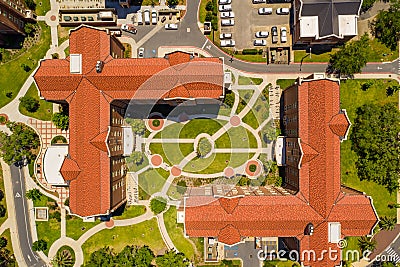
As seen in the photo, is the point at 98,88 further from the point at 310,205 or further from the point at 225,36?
the point at 310,205

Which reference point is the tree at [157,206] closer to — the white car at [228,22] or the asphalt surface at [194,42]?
the asphalt surface at [194,42]

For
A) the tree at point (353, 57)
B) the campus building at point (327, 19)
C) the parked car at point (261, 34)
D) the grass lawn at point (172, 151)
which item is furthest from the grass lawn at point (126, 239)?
the tree at point (353, 57)

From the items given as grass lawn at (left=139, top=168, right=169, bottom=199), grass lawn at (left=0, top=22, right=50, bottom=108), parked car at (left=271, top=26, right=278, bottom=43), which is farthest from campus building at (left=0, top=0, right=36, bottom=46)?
parked car at (left=271, top=26, right=278, bottom=43)

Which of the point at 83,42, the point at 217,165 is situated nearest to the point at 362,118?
the point at 217,165

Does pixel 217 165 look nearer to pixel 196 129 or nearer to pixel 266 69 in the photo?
pixel 196 129

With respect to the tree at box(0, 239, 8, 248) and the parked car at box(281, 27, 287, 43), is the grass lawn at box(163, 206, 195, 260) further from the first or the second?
the parked car at box(281, 27, 287, 43)
